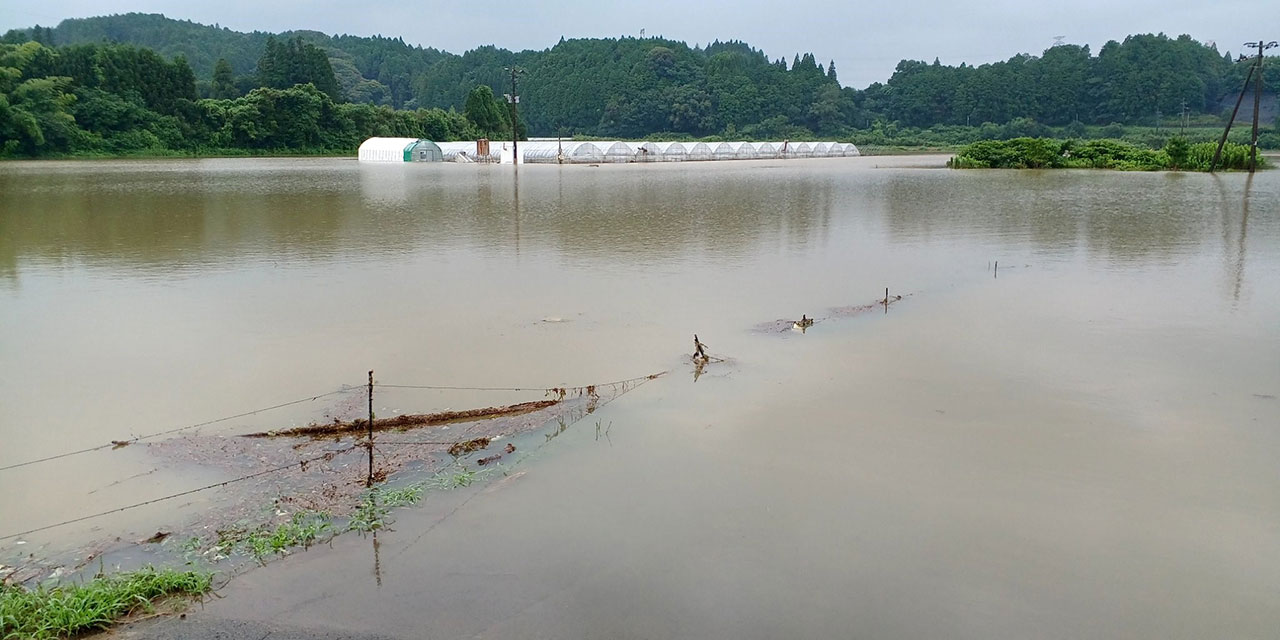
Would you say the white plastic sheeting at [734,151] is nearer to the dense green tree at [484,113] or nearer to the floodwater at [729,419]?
the dense green tree at [484,113]

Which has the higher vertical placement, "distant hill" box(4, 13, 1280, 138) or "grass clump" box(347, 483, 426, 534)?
"distant hill" box(4, 13, 1280, 138)

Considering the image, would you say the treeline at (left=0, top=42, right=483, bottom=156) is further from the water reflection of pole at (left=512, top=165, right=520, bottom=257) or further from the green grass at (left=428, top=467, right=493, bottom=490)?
the green grass at (left=428, top=467, right=493, bottom=490)

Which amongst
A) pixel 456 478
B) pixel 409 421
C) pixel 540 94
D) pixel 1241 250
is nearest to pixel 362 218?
pixel 409 421

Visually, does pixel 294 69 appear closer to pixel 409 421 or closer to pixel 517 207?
pixel 517 207

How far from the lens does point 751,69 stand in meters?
123

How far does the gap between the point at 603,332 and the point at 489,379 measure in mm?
1655

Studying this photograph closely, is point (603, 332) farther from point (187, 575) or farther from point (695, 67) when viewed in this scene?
point (695, 67)

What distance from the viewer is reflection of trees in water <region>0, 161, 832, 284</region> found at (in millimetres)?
13305

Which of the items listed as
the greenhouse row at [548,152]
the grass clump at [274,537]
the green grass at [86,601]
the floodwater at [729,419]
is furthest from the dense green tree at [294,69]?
the green grass at [86,601]

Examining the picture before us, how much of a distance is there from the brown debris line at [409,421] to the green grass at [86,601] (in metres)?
1.72

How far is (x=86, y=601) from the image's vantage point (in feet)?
11.0

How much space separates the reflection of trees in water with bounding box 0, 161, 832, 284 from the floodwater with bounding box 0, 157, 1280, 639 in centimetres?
30

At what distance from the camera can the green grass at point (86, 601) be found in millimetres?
3223

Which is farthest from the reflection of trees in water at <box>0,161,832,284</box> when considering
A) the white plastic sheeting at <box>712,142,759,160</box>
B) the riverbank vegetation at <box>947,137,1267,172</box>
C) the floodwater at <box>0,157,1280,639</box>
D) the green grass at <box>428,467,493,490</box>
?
the white plastic sheeting at <box>712,142,759,160</box>
